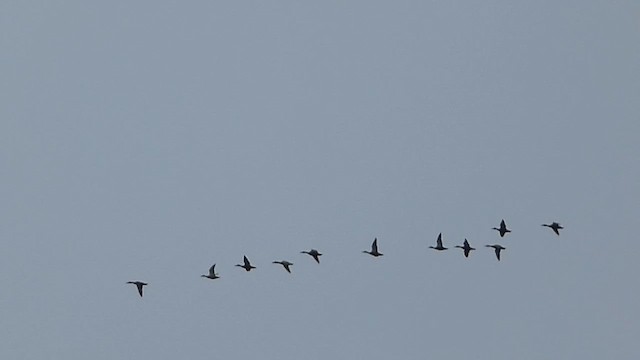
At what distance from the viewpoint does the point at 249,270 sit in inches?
7854
